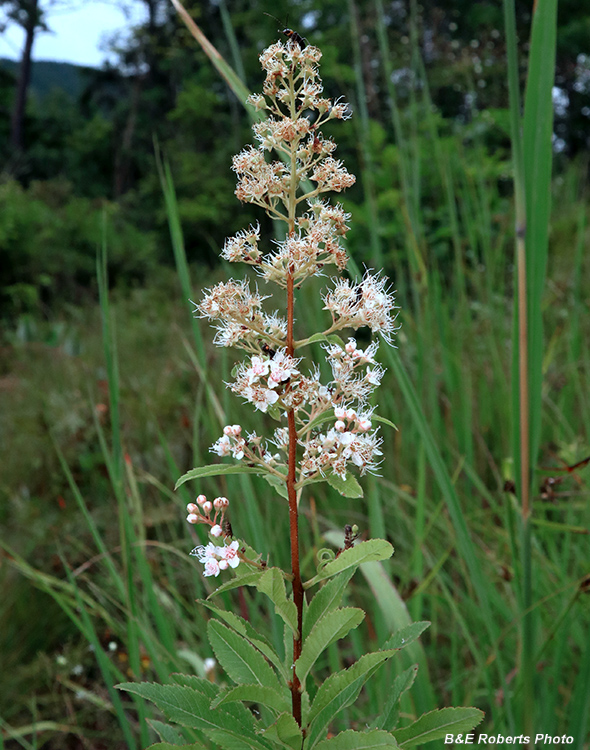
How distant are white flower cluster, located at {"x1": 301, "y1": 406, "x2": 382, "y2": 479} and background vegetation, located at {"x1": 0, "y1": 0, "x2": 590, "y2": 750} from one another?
0.75 ft

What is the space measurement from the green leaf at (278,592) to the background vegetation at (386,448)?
0.37 metres

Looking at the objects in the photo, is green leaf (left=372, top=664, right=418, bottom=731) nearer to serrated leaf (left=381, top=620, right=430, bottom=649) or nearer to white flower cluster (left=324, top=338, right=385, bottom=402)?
serrated leaf (left=381, top=620, right=430, bottom=649)

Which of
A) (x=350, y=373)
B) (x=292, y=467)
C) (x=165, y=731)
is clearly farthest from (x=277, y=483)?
(x=165, y=731)

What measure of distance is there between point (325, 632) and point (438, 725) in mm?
202

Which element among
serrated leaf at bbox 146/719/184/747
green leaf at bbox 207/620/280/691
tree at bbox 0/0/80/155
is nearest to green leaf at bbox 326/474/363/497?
green leaf at bbox 207/620/280/691

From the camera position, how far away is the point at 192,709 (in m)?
0.75

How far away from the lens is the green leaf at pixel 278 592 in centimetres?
66

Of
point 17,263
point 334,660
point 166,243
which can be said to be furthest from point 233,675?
point 166,243

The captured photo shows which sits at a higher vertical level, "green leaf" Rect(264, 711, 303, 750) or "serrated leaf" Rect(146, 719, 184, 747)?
"green leaf" Rect(264, 711, 303, 750)

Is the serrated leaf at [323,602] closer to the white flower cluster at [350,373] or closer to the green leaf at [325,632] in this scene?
the green leaf at [325,632]

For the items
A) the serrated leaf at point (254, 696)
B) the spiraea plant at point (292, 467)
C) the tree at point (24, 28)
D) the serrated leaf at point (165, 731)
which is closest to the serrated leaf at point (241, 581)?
the spiraea plant at point (292, 467)

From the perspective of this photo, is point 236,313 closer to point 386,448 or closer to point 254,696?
point 254,696

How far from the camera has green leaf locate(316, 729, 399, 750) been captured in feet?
2.20

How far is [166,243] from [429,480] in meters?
15.4
